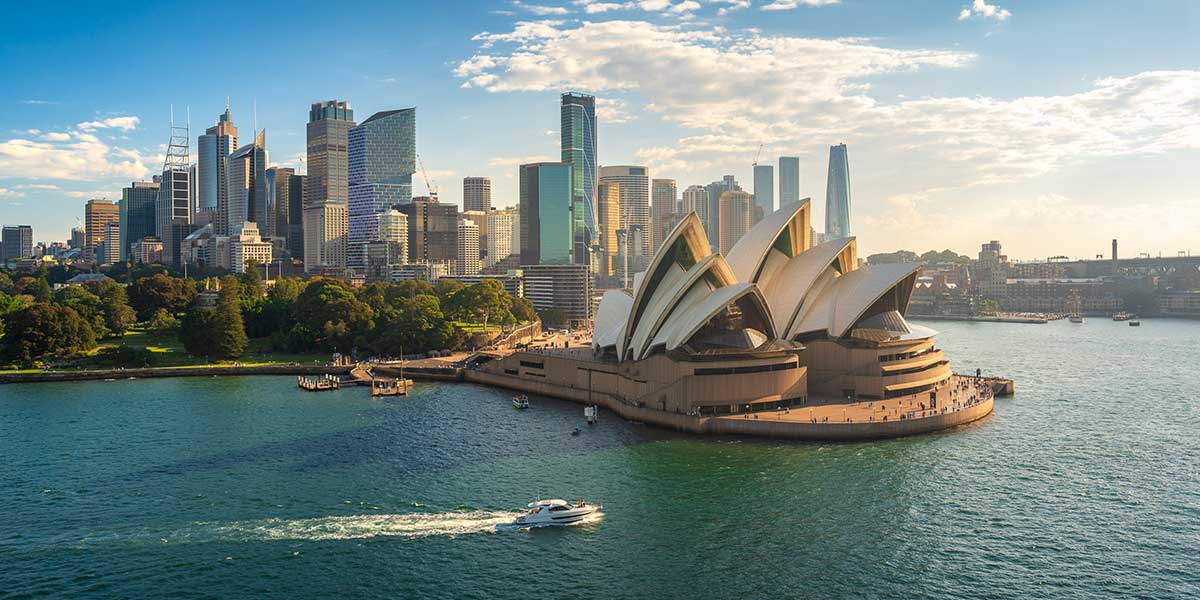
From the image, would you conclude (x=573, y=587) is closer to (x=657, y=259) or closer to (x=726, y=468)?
(x=726, y=468)

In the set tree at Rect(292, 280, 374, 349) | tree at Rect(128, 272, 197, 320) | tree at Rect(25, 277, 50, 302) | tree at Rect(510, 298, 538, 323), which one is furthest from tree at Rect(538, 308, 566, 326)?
tree at Rect(25, 277, 50, 302)

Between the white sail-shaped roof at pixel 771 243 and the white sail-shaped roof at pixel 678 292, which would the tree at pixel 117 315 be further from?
the white sail-shaped roof at pixel 771 243

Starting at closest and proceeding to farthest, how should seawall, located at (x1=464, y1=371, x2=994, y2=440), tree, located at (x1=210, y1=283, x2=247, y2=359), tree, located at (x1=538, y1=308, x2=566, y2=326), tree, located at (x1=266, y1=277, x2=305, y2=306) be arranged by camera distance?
seawall, located at (x1=464, y1=371, x2=994, y2=440)
tree, located at (x1=210, y1=283, x2=247, y2=359)
tree, located at (x1=266, y1=277, x2=305, y2=306)
tree, located at (x1=538, y1=308, x2=566, y2=326)

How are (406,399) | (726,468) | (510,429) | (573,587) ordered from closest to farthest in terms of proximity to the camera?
(573,587), (726,468), (510,429), (406,399)

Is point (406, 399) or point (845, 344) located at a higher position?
point (845, 344)

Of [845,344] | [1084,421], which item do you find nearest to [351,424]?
[845,344]

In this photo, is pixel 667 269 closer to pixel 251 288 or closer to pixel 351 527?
pixel 351 527

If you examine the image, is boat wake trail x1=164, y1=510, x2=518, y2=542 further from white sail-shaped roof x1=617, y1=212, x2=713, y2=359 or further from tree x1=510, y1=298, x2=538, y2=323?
tree x1=510, y1=298, x2=538, y2=323

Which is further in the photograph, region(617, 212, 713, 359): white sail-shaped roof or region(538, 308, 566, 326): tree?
region(538, 308, 566, 326): tree
